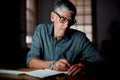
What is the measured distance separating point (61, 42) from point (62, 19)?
23 centimetres

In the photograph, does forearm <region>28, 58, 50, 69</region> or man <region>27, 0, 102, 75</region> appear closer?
forearm <region>28, 58, 50, 69</region>

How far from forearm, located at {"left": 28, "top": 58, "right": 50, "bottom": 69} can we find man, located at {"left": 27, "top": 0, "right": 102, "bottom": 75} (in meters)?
0.06

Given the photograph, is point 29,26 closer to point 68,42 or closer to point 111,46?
point 111,46

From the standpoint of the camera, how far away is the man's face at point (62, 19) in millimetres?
1800

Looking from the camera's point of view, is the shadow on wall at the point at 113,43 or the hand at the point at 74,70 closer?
the hand at the point at 74,70

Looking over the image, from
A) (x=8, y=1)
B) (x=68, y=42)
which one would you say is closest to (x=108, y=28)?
(x=8, y=1)

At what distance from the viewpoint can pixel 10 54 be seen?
147 inches

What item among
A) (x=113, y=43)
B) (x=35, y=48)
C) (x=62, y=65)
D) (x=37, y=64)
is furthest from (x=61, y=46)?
(x=113, y=43)

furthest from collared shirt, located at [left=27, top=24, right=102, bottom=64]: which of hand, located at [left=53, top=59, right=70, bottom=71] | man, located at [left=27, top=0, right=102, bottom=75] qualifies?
hand, located at [left=53, top=59, right=70, bottom=71]

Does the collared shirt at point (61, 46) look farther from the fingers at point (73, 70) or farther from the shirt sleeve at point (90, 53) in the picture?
the fingers at point (73, 70)

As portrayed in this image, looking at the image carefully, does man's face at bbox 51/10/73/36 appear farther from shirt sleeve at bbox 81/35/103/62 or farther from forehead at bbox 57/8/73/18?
shirt sleeve at bbox 81/35/103/62

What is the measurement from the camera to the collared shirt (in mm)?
1910

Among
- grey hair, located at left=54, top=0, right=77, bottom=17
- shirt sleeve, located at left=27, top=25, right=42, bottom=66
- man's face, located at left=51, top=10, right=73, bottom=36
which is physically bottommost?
shirt sleeve, located at left=27, top=25, right=42, bottom=66

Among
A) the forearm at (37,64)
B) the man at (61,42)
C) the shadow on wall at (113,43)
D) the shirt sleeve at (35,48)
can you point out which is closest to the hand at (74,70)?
the forearm at (37,64)
